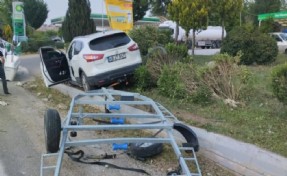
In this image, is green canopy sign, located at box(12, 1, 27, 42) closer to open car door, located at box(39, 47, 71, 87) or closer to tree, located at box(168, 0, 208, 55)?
tree, located at box(168, 0, 208, 55)

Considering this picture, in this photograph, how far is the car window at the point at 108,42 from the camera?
36.0 ft

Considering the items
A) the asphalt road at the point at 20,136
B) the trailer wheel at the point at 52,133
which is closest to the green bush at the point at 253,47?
the asphalt road at the point at 20,136

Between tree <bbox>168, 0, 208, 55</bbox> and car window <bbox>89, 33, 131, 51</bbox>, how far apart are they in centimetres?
512

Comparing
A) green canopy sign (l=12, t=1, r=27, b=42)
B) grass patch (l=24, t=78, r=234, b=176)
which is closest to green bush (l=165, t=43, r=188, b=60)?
grass patch (l=24, t=78, r=234, b=176)

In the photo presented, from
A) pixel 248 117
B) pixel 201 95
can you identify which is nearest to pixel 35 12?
pixel 201 95

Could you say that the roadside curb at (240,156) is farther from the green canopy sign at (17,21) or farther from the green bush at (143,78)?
the green canopy sign at (17,21)

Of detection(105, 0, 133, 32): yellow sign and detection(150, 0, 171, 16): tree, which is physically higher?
detection(150, 0, 171, 16): tree

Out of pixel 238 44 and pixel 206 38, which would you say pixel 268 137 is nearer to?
pixel 238 44

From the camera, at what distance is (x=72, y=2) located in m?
20.0

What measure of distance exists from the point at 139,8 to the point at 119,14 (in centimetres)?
2667

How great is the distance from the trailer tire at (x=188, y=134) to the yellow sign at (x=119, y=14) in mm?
13639

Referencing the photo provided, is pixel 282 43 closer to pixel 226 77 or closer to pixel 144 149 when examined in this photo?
pixel 226 77

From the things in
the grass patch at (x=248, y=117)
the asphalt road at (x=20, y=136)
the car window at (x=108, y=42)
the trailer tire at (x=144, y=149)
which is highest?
the car window at (x=108, y=42)

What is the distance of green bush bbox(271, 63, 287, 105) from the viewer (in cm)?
694
